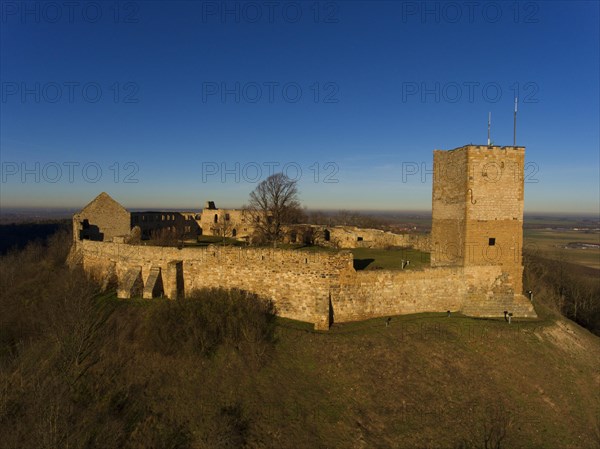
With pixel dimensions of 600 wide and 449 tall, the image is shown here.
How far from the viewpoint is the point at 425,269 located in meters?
A: 17.2

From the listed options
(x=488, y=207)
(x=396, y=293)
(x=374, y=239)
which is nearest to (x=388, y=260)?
(x=396, y=293)

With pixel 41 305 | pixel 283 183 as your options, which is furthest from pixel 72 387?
pixel 283 183

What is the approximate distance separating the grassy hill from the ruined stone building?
98cm

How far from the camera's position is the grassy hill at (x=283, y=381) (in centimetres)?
1091

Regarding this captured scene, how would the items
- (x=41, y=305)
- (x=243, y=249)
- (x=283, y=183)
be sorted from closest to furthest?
(x=243, y=249), (x=41, y=305), (x=283, y=183)

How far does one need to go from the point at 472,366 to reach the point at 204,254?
13.1m

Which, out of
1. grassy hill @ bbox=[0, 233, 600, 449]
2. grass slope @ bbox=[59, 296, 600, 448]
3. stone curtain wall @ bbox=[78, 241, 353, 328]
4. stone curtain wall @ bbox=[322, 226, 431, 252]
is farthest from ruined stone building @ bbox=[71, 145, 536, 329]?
stone curtain wall @ bbox=[322, 226, 431, 252]

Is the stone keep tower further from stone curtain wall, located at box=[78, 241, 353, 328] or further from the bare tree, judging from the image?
A: the bare tree

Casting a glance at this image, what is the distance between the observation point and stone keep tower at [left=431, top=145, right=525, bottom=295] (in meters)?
17.1

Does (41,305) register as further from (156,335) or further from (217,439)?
(217,439)

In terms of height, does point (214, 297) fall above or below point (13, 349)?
above

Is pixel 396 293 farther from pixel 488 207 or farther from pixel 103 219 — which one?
pixel 103 219

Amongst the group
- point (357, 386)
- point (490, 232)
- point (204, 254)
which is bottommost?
point (357, 386)

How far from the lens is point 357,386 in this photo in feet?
41.1
